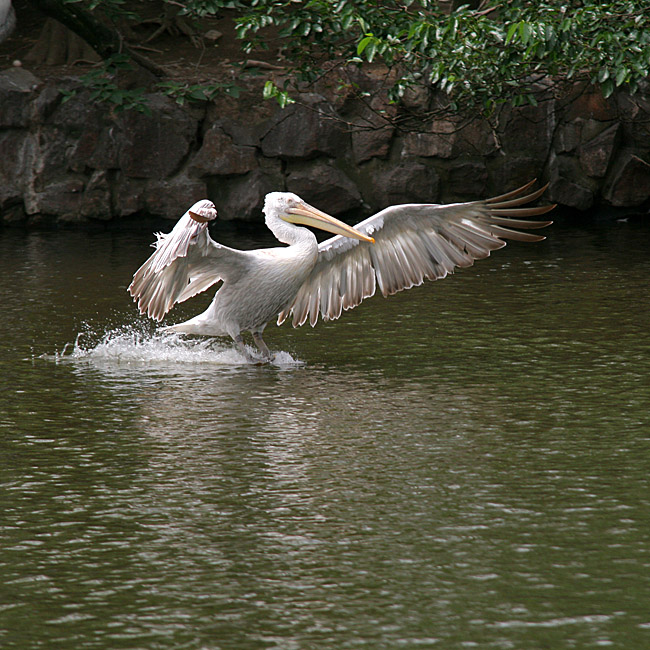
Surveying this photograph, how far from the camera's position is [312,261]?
7078mm

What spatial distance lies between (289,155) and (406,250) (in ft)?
18.3

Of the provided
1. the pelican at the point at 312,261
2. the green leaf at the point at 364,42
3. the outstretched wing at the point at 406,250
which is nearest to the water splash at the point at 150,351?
the pelican at the point at 312,261

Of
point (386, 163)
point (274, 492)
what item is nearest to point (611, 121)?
point (386, 163)

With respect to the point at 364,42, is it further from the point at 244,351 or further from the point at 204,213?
the point at 204,213

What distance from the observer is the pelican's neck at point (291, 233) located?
7.09 m

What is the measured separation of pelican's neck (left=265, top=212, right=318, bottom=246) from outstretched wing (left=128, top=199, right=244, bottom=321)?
0.31 m

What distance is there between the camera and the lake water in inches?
140

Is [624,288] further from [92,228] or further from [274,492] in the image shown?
[92,228]

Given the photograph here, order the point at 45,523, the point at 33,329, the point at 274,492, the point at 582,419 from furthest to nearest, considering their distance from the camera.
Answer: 1. the point at 33,329
2. the point at 582,419
3. the point at 274,492
4. the point at 45,523

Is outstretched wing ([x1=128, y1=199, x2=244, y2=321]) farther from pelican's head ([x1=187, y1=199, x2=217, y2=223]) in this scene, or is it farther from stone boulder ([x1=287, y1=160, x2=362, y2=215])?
stone boulder ([x1=287, y1=160, x2=362, y2=215])

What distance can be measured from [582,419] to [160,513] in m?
2.25

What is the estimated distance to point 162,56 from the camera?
14.2m

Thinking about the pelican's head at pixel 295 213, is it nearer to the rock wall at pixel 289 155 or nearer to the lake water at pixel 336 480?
the lake water at pixel 336 480

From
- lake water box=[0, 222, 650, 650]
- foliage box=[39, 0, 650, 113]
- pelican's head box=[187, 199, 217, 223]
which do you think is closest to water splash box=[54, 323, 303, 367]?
lake water box=[0, 222, 650, 650]
